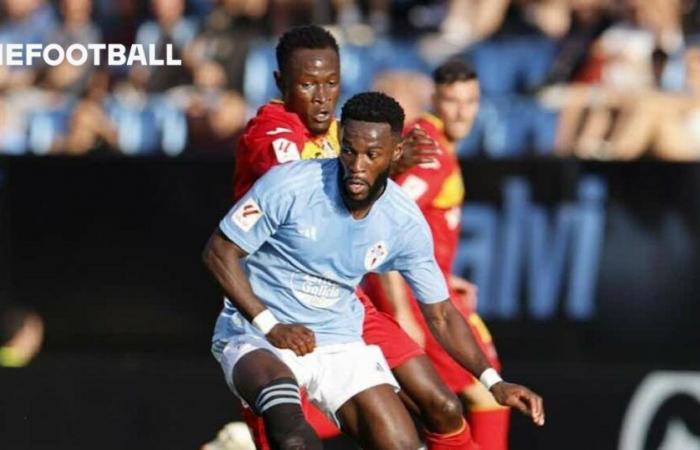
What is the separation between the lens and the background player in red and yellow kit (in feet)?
30.9

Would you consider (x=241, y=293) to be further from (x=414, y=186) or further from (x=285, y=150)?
(x=414, y=186)

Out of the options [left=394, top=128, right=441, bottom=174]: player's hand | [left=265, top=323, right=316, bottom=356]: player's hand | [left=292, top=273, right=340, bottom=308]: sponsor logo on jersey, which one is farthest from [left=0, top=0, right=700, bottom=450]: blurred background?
[left=265, top=323, right=316, bottom=356]: player's hand

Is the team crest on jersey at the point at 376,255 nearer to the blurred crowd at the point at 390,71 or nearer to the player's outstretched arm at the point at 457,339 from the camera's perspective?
the player's outstretched arm at the point at 457,339

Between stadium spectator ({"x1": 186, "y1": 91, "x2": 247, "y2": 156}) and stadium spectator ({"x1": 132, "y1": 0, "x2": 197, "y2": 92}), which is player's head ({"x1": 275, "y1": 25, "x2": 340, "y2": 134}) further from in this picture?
stadium spectator ({"x1": 132, "y1": 0, "x2": 197, "y2": 92})

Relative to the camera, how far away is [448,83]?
31.9ft

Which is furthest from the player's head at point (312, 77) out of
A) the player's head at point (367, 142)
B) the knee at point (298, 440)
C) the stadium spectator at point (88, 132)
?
the stadium spectator at point (88, 132)

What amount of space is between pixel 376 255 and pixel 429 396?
864 mm

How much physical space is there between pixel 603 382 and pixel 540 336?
40cm

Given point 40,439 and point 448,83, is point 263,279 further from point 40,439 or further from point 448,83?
point 40,439

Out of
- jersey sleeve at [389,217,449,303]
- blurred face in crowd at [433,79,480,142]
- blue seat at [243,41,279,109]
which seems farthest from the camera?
blue seat at [243,41,279,109]

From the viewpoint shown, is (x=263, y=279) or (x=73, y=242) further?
(x=73, y=242)

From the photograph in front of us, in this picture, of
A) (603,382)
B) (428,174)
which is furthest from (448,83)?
(603,382)

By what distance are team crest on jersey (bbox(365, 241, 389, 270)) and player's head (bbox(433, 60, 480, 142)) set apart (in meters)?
2.02

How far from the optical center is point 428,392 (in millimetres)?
8398
